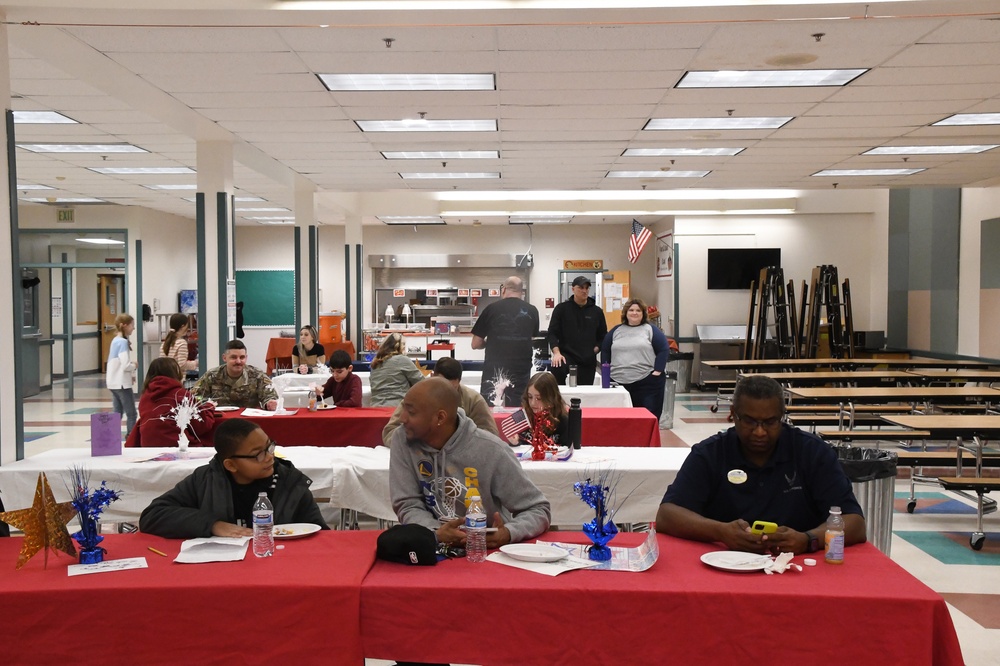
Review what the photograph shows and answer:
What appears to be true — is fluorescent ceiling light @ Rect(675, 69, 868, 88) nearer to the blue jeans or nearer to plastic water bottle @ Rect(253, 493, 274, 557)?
plastic water bottle @ Rect(253, 493, 274, 557)

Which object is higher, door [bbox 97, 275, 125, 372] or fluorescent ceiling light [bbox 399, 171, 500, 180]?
fluorescent ceiling light [bbox 399, 171, 500, 180]

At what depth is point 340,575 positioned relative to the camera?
8.54ft

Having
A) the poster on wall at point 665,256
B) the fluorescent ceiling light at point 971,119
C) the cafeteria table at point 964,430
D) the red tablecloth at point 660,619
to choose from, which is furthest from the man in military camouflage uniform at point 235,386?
the poster on wall at point 665,256

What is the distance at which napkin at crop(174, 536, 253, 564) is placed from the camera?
9.15 feet

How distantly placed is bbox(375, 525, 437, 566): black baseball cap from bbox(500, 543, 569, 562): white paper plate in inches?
10.0

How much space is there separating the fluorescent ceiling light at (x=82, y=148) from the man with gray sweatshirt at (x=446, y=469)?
7.83m

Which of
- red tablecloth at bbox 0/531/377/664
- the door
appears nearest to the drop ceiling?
red tablecloth at bbox 0/531/377/664

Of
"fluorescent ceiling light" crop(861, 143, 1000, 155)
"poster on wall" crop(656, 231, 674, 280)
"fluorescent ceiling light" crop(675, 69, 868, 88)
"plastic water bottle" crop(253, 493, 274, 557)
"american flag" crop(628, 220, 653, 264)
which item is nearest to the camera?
"plastic water bottle" crop(253, 493, 274, 557)

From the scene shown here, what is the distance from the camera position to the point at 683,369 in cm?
1505

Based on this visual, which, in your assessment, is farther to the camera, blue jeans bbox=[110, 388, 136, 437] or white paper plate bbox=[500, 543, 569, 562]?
blue jeans bbox=[110, 388, 136, 437]

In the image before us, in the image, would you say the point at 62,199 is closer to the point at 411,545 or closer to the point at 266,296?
the point at 266,296

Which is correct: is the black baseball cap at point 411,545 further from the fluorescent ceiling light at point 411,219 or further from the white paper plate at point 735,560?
the fluorescent ceiling light at point 411,219

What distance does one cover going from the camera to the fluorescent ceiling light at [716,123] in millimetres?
Result: 8164

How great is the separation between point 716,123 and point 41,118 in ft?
21.2
